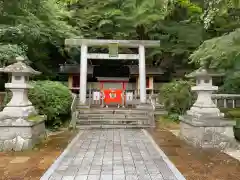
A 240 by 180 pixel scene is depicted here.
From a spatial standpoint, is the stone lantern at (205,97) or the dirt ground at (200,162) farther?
the stone lantern at (205,97)

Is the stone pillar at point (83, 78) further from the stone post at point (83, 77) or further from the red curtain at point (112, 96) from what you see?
the red curtain at point (112, 96)

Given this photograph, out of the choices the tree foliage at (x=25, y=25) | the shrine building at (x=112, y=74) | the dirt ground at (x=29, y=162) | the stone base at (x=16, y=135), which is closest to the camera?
the dirt ground at (x=29, y=162)

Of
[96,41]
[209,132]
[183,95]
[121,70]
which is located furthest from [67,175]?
[121,70]

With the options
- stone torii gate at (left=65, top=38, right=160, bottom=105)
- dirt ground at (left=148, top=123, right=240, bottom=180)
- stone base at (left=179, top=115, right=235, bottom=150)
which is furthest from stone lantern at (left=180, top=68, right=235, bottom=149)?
stone torii gate at (left=65, top=38, right=160, bottom=105)

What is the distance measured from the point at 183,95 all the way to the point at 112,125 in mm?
4033

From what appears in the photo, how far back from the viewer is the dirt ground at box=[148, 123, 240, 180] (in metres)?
5.71

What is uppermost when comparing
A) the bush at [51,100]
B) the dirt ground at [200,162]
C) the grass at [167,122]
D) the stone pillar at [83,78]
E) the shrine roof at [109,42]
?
the shrine roof at [109,42]

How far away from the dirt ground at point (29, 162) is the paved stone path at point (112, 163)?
263mm

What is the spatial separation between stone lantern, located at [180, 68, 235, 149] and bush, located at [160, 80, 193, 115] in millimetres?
4845

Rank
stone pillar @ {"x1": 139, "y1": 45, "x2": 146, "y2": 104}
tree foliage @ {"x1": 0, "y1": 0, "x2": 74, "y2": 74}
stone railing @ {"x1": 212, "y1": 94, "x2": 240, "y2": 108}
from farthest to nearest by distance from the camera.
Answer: stone pillar @ {"x1": 139, "y1": 45, "x2": 146, "y2": 104}
stone railing @ {"x1": 212, "y1": 94, "x2": 240, "y2": 108}
tree foliage @ {"x1": 0, "y1": 0, "x2": 74, "y2": 74}

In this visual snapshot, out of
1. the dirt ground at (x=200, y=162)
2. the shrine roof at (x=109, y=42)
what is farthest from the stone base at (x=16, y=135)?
the shrine roof at (x=109, y=42)

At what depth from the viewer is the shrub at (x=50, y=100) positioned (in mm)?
11930

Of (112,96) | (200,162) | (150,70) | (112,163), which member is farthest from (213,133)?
(150,70)

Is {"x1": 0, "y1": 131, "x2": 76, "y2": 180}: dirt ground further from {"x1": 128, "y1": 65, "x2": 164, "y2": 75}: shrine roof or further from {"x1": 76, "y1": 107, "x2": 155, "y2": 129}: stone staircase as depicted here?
Result: {"x1": 128, "y1": 65, "x2": 164, "y2": 75}: shrine roof
